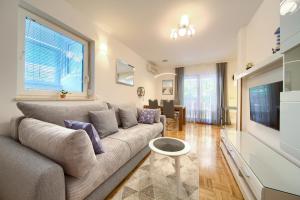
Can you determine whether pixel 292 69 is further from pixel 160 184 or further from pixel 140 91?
pixel 140 91

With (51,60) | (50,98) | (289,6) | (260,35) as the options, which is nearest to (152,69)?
(260,35)

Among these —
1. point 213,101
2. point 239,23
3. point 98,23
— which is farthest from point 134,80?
point 213,101

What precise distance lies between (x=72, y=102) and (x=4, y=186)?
143cm

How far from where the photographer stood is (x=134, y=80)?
13.5 ft

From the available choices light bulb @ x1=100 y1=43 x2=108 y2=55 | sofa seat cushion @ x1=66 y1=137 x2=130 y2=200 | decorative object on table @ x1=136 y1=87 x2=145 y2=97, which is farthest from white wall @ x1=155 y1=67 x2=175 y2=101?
sofa seat cushion @ x1=66 y1=137 x2=130 y2=200

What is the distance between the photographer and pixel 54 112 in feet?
5.02

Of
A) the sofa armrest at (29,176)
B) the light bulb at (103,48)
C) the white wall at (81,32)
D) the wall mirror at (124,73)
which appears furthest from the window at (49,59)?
the sofa armrest at (29,176)

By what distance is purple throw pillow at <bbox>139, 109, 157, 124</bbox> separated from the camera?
114 inches

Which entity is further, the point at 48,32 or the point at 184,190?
the point at 48,32

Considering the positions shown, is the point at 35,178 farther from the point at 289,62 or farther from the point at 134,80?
the point at 134,80

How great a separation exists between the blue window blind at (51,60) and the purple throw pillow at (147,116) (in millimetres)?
1316

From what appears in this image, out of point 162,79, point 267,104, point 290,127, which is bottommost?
point 290,127

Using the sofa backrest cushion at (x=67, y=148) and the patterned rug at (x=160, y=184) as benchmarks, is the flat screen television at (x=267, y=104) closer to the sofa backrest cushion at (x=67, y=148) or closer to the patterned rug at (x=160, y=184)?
the patterned rug at (x=160, y=184)

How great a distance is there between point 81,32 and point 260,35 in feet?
9.66
